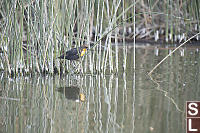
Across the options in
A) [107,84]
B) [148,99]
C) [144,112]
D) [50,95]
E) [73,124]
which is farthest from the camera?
[107,84]

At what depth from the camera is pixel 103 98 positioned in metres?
3.96

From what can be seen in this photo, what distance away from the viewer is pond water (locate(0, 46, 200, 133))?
10.1 feet

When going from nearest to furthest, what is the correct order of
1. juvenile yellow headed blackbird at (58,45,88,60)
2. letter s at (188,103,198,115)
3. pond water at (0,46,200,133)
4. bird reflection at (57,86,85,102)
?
pond water at (0,46,200,133) < letter s at (188,103,198,115) < bird reflection at (57,86,85,102) < juvenile yellow headed blackbird at (58,45,88,60)

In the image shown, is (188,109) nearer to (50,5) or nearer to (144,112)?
(144,112)

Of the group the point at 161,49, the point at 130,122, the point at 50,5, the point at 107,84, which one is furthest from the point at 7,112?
the point at 161,49

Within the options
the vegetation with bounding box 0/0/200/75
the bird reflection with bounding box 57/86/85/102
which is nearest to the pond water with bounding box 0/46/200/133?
the bird reflection with bounding box 57/86/85/102

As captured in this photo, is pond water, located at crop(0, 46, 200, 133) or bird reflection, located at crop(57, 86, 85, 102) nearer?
pond water, located at crop(0, 46, 200, 133)

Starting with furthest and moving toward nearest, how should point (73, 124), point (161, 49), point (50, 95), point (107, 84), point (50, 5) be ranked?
1. point (161, 49)
2. point (50, 5)
3. point (107, 84)
4. point (50, 95)
5. point (73, 124)

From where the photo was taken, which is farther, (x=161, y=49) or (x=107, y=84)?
(x=161, y=49)

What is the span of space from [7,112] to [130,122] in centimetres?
108

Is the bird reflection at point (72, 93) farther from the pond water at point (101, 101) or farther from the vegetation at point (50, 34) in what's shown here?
the vegetation at point (50, 34)

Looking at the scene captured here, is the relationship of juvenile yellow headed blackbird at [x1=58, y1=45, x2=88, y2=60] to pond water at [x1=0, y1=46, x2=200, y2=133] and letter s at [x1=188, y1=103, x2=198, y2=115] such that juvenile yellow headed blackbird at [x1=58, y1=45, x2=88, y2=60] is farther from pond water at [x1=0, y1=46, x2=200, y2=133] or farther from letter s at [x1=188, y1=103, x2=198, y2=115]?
letter s at [x1=188, y1=103, x2=198, y2=115]

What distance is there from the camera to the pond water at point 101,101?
3.08m

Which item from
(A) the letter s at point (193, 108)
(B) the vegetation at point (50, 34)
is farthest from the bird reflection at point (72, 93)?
(A) the letter s at point (193, 108)
